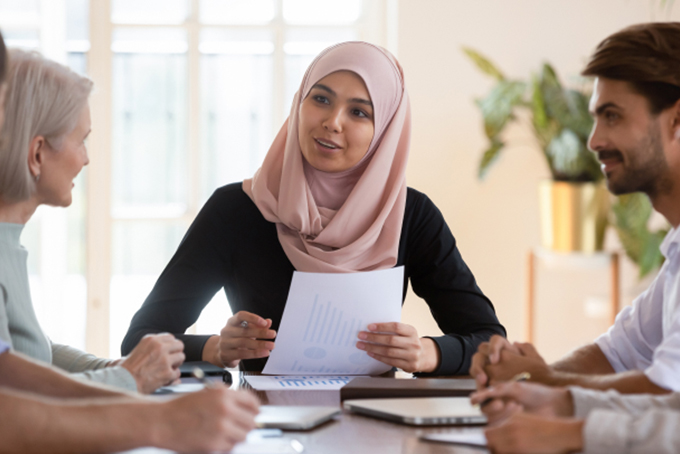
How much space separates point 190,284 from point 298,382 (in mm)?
421

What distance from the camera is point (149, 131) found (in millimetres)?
3684

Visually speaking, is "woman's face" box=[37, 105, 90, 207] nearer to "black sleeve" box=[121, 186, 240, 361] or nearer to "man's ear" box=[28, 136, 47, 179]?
"man's ear" box=[28, 136, 47, 179]

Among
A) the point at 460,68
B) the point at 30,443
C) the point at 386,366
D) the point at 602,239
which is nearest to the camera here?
the point at 30,443

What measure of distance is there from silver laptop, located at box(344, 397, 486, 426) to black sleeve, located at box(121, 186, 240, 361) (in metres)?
0.51

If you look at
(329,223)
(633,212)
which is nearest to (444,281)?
(329,223)

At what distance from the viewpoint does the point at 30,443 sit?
80 cm

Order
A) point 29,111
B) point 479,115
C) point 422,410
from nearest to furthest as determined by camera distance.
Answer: point 422,410, point 29,111, point 479,115

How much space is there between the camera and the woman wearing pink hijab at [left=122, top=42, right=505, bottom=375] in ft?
5.46

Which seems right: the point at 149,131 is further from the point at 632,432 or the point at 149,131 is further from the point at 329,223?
the point at 632,432

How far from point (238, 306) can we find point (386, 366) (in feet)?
1.48

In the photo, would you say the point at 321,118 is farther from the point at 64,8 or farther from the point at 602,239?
the point at 64,8

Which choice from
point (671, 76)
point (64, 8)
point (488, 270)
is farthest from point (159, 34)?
point (671, 76)

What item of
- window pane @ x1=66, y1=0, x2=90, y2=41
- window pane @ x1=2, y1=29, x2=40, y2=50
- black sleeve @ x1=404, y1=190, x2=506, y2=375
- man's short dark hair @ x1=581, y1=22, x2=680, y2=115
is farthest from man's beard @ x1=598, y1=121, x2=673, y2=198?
window pane @ x1=2, y1=29, x2=40, y2=50

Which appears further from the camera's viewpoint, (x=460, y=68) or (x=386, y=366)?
(x=460, y=68)
